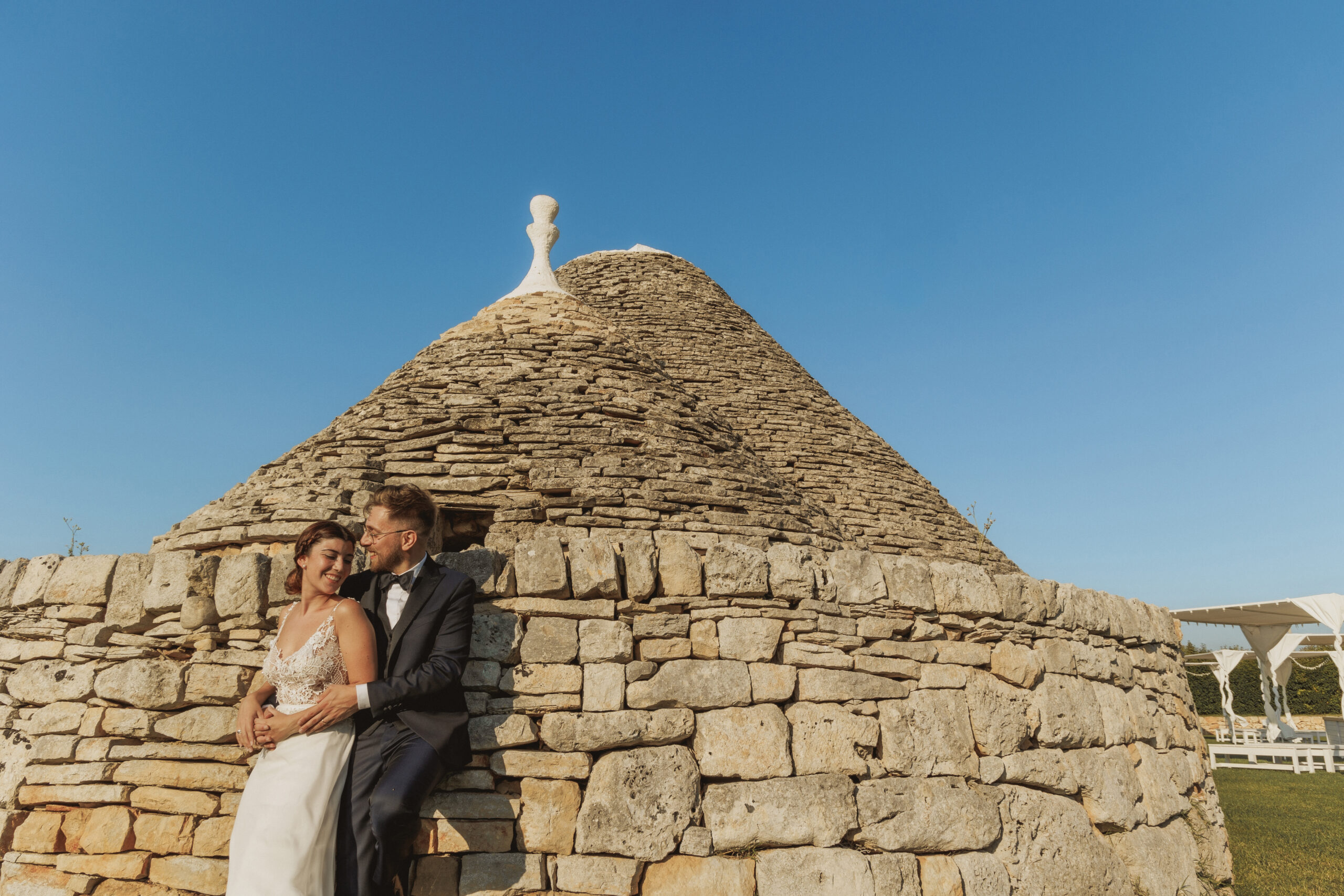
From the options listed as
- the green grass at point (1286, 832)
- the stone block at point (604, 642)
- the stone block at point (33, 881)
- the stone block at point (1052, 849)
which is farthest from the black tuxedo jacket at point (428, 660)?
the green grass at point (1286, 832)

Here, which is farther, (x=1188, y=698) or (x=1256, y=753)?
(x=1256, y=753)

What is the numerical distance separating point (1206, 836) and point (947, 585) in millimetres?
2603

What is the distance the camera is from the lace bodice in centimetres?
238

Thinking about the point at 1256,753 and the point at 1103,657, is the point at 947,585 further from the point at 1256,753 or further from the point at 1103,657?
the point at 1256,753

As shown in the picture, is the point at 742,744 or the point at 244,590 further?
the point at 244,590

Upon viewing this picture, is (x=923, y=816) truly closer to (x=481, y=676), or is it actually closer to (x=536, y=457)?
(x=481, y=676)

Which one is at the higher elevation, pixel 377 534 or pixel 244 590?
pixel 377 534

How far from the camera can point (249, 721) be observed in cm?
243

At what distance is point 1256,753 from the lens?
14.4 metres

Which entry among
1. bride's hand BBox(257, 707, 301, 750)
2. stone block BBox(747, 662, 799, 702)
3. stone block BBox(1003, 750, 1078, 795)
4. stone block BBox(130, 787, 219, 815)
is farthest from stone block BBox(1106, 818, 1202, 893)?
stone block BBox(130, 787, 219, 815)

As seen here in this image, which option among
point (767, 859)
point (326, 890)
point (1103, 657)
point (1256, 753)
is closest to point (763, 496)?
point (1103, 657)

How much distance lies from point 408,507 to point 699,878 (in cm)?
174

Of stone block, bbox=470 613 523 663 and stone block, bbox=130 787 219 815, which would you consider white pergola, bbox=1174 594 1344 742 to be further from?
A: stone block, bbox=130 787 219 815

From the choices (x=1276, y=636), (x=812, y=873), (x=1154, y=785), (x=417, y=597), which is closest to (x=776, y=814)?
(x=812, y=873)
